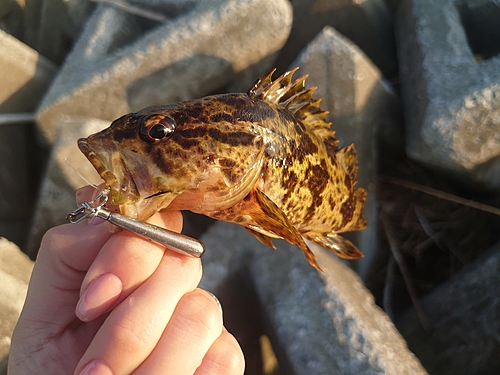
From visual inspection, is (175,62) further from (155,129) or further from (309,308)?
(309,308)

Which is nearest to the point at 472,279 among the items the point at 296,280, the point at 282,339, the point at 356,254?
the point at 356,254

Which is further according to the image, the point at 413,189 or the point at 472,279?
the point at 413,189

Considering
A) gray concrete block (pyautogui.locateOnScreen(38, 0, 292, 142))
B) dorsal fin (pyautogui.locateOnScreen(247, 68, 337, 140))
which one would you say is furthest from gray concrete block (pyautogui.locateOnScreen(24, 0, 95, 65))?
dorsal fin (pyautogui.locateOnScreen(247, 68, 337, 140))

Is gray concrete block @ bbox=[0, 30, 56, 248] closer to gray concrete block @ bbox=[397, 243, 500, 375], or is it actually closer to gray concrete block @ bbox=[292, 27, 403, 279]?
gray concrete block @ bbox=[292, 27, 403, 279]

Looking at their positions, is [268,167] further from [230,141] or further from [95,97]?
[95,97]

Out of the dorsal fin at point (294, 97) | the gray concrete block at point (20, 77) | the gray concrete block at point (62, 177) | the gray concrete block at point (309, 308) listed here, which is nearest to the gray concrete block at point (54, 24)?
the gray concrete block at point (20, 77)

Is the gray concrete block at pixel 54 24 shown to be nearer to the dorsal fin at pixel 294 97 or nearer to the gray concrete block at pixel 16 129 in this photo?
the gray concrete block at pixel 16 129

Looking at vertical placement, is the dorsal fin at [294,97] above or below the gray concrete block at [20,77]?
above
